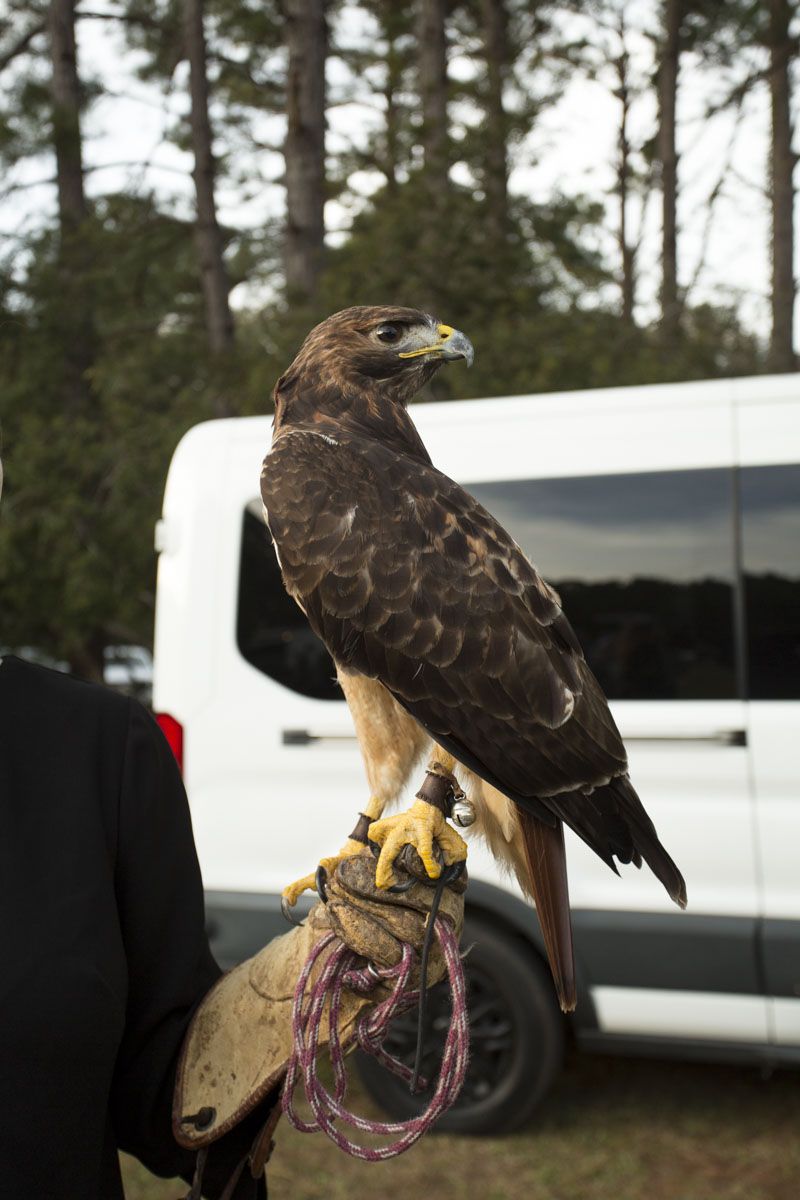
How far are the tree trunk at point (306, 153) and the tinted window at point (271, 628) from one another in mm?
1426

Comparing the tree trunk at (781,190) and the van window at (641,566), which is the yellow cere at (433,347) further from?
the tree trunk at (781,190)

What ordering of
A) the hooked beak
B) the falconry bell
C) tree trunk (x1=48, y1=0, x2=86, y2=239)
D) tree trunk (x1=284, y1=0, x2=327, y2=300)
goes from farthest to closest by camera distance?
tree trunk (x1=48, y1=0, x2=86, y2=239), tree trunk (x1=284, y1=0, x2=327, y2=300), the hooked beak, the falconry bell

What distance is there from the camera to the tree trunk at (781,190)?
10.3m

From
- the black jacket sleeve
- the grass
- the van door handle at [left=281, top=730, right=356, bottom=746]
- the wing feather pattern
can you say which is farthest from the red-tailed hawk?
the grass

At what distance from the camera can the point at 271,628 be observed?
3.89 m

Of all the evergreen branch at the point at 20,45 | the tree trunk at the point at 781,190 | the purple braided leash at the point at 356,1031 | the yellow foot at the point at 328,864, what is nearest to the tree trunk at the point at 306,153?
the yellow foot at the point at 328,864

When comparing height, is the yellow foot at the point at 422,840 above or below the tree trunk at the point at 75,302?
below

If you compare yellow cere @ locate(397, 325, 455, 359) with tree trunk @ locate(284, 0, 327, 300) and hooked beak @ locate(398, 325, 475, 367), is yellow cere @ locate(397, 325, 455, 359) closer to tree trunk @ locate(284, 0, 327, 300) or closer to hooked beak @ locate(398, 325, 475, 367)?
hooked beak @ locate(398, 325, 475, 367)

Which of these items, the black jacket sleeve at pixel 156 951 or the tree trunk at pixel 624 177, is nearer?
the black jacket sleeve at pixel 156 951

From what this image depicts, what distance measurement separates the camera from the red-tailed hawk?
5.11 ft

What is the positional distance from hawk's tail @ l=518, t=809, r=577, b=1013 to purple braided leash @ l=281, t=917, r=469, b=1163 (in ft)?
0.42

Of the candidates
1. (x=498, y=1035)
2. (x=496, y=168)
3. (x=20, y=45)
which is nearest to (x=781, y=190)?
(x=496, y=168)

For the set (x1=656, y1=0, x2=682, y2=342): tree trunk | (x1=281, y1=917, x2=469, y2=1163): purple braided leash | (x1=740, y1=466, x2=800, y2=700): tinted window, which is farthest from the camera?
(x1=656, y1=0, x2=682, y2=342): tree trunk

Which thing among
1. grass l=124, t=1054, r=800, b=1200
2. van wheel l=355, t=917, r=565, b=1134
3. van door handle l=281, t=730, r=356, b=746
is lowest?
grass l=124, t=1054, r=800, b=1200
